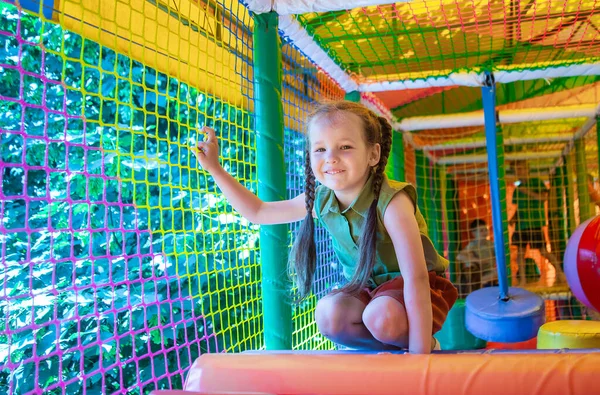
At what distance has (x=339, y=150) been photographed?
3.81 feet

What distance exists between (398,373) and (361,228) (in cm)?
39

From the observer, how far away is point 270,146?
146cm

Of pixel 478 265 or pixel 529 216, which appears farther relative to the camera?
pixel 529 216

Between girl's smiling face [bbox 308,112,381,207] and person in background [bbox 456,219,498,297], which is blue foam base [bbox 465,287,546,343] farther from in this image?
person in background [bbox 456,219,498,297]

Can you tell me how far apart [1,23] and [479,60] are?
191 centimetres

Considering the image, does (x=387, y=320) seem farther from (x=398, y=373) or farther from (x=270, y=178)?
(x=270, y=178)

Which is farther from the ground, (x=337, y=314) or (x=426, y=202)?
(x=426, y=202)

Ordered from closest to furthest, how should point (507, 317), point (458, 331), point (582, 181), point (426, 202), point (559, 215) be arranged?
point (507, 317) < point (458, 331) < point (582, 181) < point (426, 202) < point (559, 215)

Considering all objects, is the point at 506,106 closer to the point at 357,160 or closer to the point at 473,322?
the point at 473,322

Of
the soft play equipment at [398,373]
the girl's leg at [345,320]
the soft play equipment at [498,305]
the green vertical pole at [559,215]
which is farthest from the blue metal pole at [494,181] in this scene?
the green vertical pole at [559,215]

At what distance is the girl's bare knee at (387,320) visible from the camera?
1.12 meters

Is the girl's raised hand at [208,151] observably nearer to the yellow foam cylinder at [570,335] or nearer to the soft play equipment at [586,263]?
the yellow foam cylinder at [570,335]

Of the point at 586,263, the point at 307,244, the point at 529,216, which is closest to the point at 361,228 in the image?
the point at 307,244

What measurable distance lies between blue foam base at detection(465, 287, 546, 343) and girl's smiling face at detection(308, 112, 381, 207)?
1.32m
